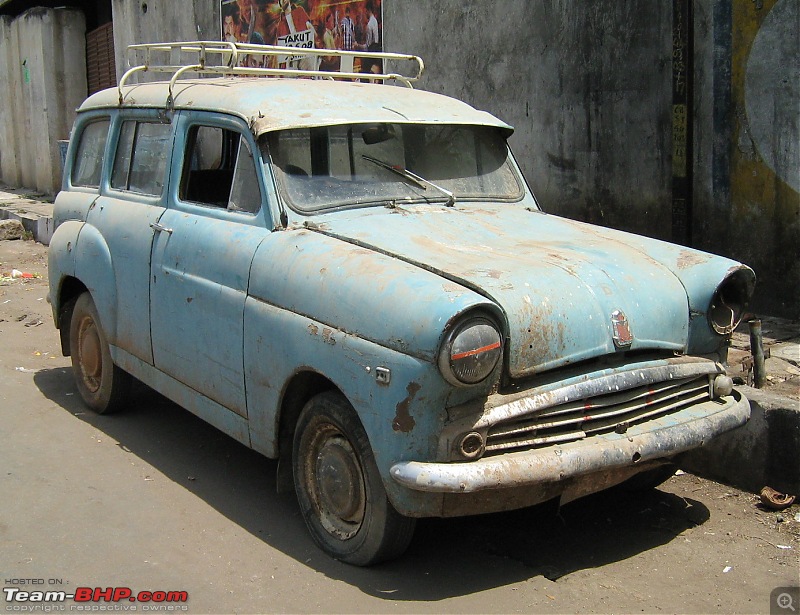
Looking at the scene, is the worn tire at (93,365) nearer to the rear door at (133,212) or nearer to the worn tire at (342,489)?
the rear door at (133,212)

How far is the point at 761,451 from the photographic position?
4.41m

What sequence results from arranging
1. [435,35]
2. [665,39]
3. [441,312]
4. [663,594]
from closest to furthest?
[441,312] → [663,594] → [665,39] → [435,35]

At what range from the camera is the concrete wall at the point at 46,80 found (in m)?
16.6

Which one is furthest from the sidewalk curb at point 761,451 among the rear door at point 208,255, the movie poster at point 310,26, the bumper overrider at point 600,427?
the movie poster at point 310,26

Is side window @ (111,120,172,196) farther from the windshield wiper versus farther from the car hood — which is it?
the car hood

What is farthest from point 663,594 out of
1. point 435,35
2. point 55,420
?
point 435,35

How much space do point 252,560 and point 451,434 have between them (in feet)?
3.62

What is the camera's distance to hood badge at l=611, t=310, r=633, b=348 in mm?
3527

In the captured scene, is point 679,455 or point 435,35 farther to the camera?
point 435,35

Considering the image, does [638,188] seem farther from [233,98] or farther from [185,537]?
[185,537]

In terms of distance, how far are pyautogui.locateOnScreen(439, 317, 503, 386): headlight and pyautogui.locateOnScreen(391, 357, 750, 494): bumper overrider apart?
6.6 inches

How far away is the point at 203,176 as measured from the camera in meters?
4.76

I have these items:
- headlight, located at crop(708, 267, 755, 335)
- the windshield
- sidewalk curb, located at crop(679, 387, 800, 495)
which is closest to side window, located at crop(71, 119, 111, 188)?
the windshield

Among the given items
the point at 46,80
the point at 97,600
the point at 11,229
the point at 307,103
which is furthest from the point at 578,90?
the point at 46,80
